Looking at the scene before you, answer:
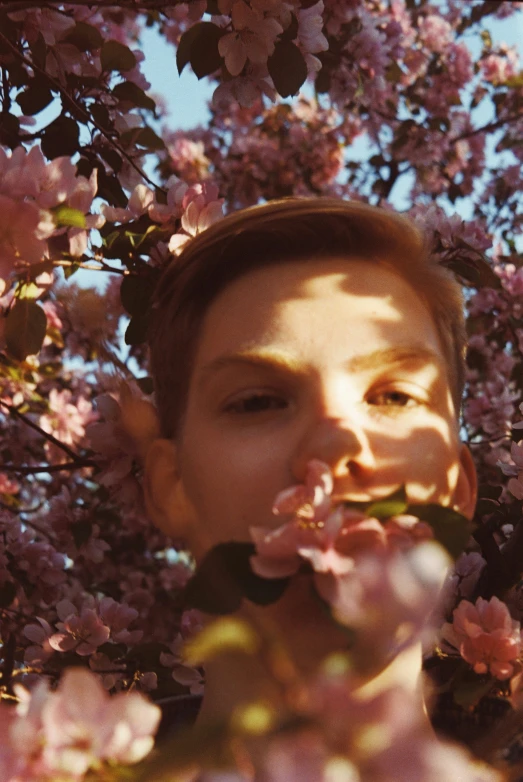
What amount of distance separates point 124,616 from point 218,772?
1.77m

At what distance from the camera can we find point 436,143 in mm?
4590

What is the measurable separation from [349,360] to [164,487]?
44 centimetres

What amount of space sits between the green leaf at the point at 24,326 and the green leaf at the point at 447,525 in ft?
3.04

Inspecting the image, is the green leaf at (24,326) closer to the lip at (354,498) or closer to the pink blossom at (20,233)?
the pink blossom at (20,233)

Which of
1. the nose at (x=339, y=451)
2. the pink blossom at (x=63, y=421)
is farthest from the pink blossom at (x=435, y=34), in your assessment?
the nose at (x=339, y=451)

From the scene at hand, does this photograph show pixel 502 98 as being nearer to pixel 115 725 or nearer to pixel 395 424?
pixel 395 424

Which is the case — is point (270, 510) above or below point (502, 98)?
below

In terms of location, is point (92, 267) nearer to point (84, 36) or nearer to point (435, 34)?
point (84, 36)

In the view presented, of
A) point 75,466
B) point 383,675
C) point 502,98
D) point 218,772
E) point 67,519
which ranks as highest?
point 502,98

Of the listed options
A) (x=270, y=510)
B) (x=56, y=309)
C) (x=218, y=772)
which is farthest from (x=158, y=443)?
(x=56, y=309)

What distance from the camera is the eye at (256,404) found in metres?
1.24

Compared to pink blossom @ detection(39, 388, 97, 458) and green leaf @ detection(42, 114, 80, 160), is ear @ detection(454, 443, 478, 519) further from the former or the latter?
pink blossom @ detection(39, 388, 97, 458)

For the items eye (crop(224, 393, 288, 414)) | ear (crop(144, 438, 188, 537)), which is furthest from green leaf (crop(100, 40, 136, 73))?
eye (crop(224, 393, 288, 414))

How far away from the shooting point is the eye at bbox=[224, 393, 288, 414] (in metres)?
1.24
